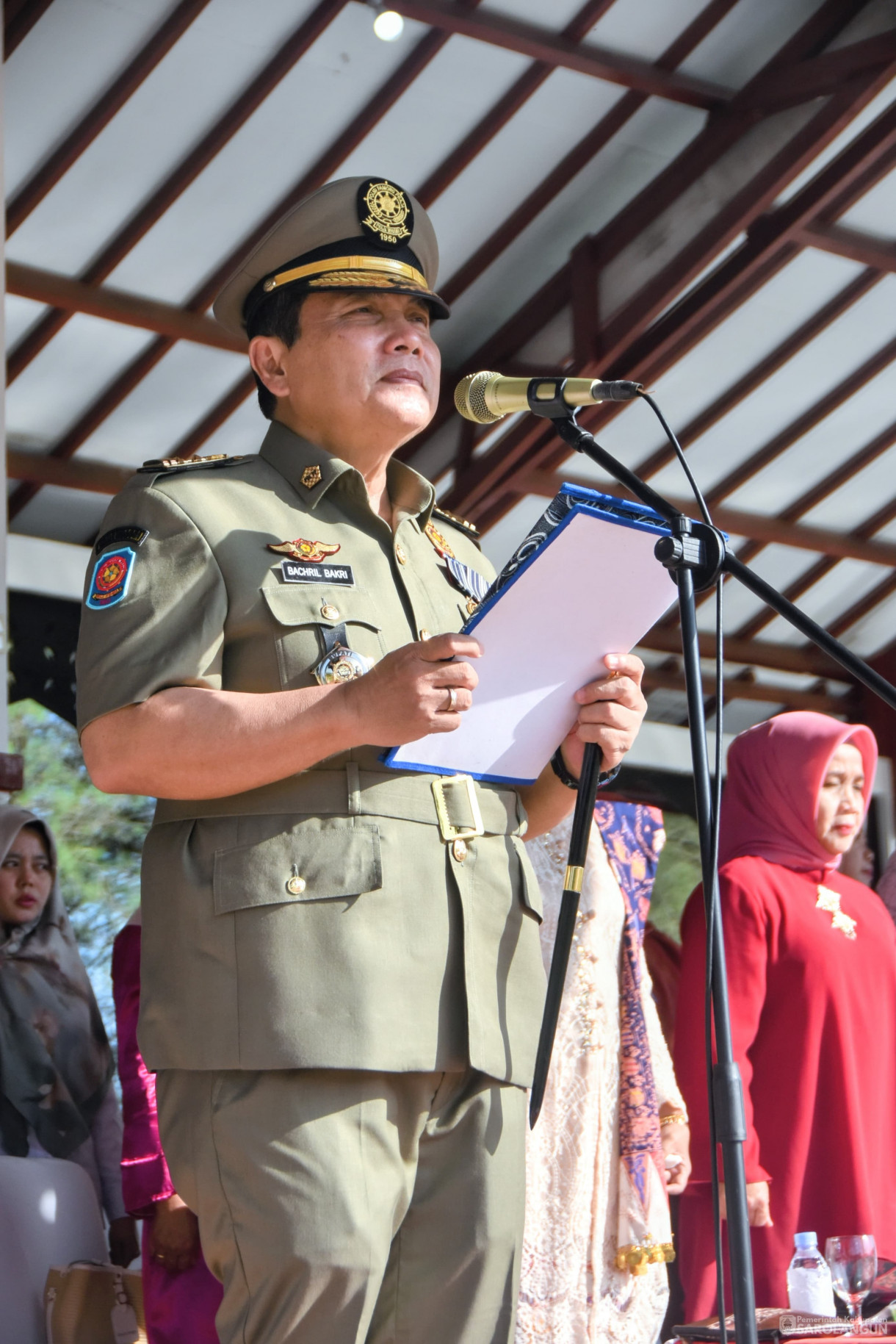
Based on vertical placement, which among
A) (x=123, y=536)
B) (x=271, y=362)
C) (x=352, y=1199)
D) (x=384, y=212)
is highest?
(x=384, y=212)

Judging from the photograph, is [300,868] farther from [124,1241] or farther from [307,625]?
[124,1241]

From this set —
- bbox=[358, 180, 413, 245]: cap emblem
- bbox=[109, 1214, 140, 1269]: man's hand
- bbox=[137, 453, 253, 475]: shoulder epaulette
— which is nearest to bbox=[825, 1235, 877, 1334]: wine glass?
bbox=[137, 453, 253, 475]: shoulder epaulette

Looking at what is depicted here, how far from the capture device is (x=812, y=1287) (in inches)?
89.4

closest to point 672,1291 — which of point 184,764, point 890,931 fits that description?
point 890,931

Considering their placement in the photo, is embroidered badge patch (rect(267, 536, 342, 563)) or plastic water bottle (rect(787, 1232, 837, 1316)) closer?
embroidered badge patch (rect(267, 536, 342, 563))

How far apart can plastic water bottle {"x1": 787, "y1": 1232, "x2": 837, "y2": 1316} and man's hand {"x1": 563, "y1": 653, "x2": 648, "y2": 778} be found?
98cm

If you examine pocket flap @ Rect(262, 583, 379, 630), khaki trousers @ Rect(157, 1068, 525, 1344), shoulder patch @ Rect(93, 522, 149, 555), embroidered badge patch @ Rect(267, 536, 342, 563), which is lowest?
khaki trousers @ Rect(157, 1068, 525, 1344)

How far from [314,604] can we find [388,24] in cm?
443

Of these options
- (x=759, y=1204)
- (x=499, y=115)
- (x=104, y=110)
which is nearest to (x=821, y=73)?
(x=499, y=115)

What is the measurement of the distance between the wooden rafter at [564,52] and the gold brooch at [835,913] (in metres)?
3.46

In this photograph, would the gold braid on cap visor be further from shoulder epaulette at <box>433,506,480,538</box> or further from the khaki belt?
the khaki belt

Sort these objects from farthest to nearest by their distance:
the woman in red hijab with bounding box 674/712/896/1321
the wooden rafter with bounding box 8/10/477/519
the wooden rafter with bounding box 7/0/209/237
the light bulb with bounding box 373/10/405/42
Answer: the wooden rafter with bounding box 8/10/477/519
the light bulb with bounding box 373/10/405/42
the wooden rafter with bounding box 7/0/209/237
the woman in red hijab with bounding box 674/712/896/1321

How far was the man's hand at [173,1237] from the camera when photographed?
2.62 metres

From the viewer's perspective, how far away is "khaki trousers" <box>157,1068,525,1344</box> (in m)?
1.40
